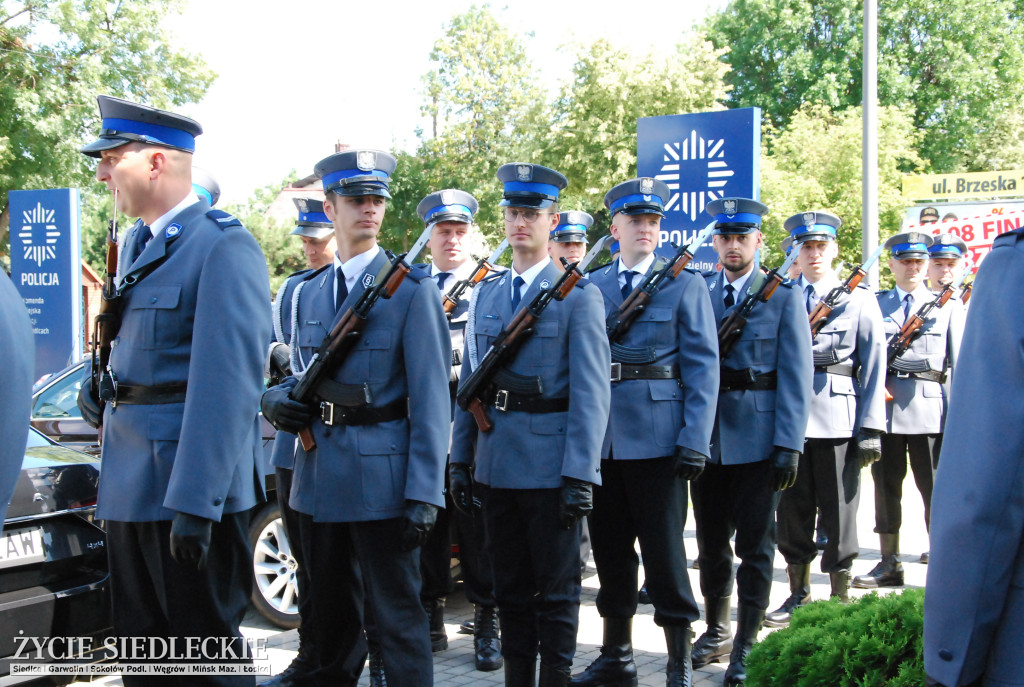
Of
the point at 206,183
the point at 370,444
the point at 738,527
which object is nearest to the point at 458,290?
the point at 206,183

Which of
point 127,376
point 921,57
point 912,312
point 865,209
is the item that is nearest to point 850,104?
point 921,57

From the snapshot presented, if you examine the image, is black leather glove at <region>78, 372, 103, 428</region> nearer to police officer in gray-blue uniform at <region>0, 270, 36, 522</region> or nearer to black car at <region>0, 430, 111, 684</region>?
black car at <region>0, 430, 111, 684</region>

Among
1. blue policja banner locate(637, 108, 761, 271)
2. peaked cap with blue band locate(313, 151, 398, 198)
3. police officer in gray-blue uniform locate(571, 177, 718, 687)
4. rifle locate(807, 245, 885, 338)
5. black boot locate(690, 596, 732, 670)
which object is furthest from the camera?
blue policja banner locate(637, 108, 761, 271)

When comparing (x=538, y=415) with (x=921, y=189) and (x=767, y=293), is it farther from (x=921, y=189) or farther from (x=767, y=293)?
(x=921, y=189)

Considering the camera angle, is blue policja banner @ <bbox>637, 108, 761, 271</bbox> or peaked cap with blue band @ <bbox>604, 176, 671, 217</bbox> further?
blue policja banner @ <bbox>637, 108, 761, 271</bbox>

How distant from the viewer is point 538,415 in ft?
14.0

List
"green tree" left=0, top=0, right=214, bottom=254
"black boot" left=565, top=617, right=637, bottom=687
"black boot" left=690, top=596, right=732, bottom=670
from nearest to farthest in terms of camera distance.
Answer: "black boot" left=565, top=617, right=637, bottom=687 → "black boot" left=690, top=596, right=732, bottom=670 → "green tree" left=0, top=0, right=214, bottom=254

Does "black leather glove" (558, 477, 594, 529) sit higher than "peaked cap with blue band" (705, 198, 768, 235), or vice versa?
"peaked cap with blue band" (705, 198, 768, 235)

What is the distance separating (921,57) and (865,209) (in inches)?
1363

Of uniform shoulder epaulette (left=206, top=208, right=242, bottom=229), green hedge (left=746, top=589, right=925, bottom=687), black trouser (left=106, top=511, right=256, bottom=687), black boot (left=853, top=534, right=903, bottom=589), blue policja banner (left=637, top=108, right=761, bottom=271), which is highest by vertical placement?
blue policja banner (left=637, top=108, right=761, bottom=271)

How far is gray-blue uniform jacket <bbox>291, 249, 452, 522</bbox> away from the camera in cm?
372

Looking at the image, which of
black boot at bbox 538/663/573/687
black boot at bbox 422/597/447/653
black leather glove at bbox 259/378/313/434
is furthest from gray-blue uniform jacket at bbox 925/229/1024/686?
black boot at bbox 422/597/447/653

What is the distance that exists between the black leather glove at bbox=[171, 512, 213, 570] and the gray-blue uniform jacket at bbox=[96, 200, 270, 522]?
45mm

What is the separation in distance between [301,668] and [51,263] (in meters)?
9.03
